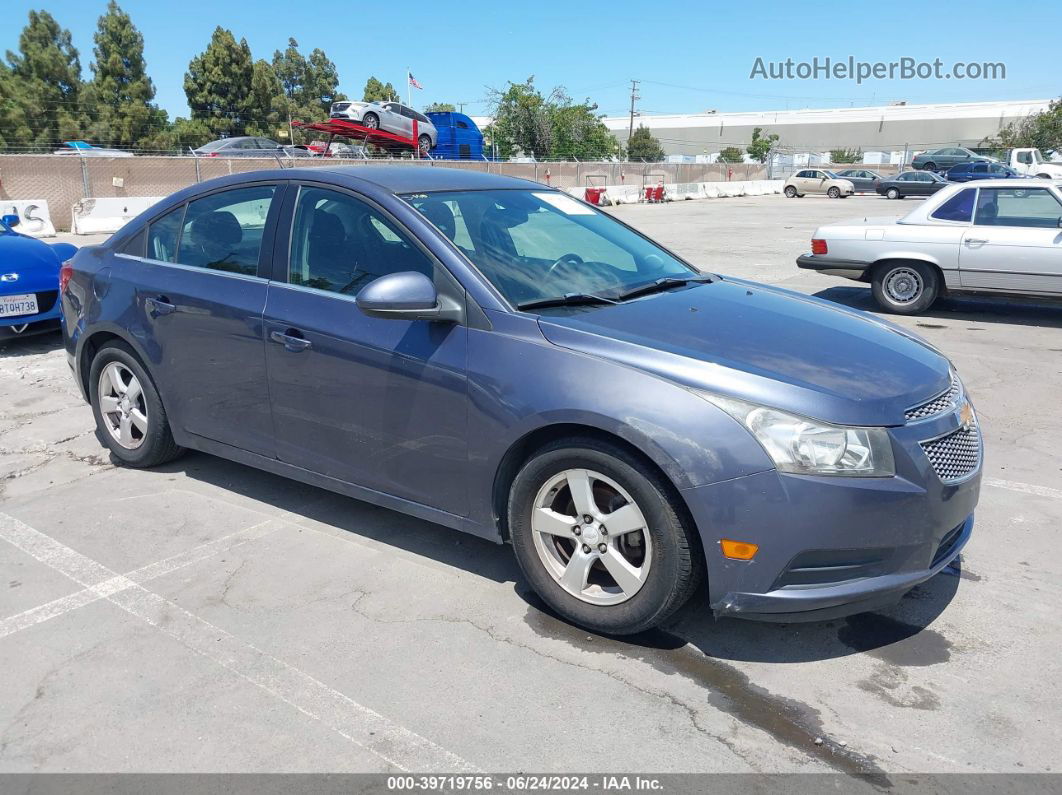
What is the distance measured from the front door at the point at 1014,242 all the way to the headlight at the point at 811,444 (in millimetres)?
7265

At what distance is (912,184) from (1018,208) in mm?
34318

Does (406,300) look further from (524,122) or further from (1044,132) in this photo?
(1044,132)

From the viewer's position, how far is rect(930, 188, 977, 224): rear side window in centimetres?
907

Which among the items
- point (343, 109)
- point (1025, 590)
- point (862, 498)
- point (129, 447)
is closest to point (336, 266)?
point (129, 447)

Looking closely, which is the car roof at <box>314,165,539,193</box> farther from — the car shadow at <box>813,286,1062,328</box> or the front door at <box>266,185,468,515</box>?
the car shadow at <box>813,286,1062,328</box>

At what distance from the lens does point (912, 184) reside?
39.5 metres

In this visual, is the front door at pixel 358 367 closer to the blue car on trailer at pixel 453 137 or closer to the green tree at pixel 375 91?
the blue car on trailer at pixel 453 137

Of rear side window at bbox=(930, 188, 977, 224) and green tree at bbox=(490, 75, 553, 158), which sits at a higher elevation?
green tree at bbox=(490, 75, 553, 158)

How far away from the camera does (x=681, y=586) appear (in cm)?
291

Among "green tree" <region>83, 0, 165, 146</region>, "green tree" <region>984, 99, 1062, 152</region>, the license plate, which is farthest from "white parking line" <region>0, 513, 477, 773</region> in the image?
"green tree" <region>984, 99, 1062, 152</region>

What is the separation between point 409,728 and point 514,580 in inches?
41.8

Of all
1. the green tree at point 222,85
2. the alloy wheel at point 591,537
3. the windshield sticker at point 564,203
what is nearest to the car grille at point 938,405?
the alloy wheel at point 591,537

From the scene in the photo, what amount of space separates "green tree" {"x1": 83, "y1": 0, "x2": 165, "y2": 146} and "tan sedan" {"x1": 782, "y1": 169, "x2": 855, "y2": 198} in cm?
3896

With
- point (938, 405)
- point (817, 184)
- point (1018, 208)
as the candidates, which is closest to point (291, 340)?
point (938, 405)
